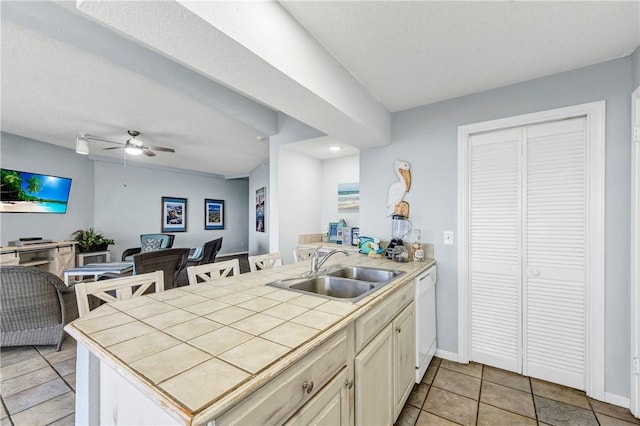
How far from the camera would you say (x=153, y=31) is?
1.04m

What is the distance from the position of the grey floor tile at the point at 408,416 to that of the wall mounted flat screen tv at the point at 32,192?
5972 millimetres

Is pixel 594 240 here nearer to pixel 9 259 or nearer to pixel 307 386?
pixel 307 386

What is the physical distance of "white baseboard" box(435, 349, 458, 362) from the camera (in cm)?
240

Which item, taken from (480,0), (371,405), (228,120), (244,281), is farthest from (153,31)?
Answer: (228,120)

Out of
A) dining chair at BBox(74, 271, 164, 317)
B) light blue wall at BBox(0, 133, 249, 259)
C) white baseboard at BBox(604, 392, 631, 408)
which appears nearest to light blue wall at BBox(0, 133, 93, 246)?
light blue wall at BBox(0, 133, 249, 259)

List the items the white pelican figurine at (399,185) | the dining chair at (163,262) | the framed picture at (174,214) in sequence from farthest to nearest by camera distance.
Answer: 1. the framed picture at (174,214)
2. the dining chair at (163,262)
3. the white pelican figurine at (399,185)

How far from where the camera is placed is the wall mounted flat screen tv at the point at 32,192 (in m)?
4.08

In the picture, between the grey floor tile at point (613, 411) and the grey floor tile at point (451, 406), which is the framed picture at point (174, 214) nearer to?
the grey floor tile at point (451, 406)

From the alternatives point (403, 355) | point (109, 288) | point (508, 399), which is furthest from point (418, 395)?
point (109, 288)

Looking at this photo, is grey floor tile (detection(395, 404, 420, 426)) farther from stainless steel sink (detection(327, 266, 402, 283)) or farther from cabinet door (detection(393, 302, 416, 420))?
stainless steel sink (detection(327, 266, 402, 283))

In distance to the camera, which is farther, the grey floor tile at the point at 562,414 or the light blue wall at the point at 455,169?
the light blue wall at the point at 455,169

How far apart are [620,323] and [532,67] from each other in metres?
1.89

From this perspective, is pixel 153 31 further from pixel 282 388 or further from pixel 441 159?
pixel 441 159

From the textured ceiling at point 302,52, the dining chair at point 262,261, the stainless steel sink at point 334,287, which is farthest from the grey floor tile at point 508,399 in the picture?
the textured ceiling at point 302,52
